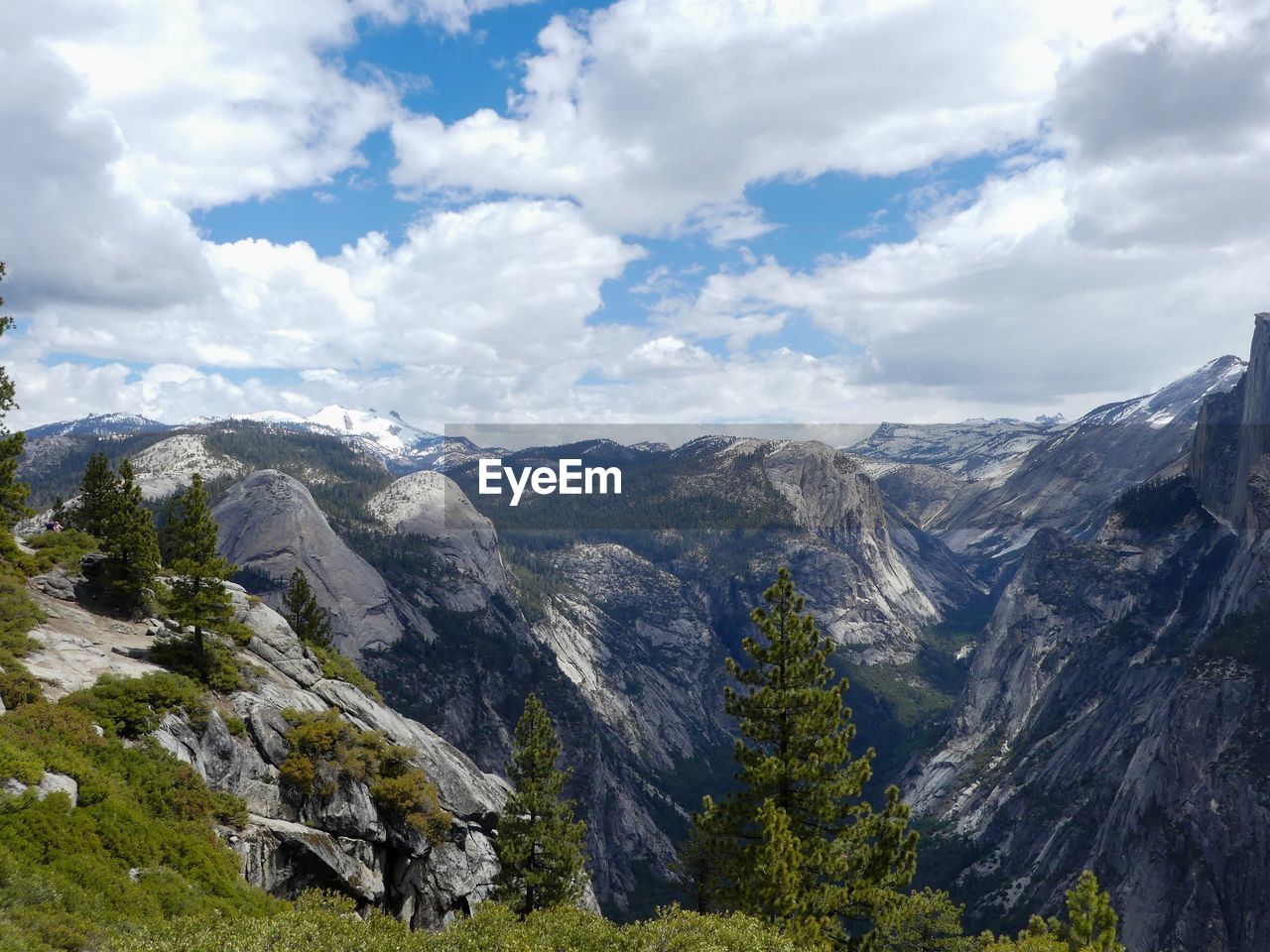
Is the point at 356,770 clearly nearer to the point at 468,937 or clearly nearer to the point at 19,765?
the point at 19,765

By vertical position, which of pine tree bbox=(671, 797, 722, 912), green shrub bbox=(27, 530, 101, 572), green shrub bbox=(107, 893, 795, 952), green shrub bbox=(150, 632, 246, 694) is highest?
green shrub bbox=(27, 530, 101, 572)

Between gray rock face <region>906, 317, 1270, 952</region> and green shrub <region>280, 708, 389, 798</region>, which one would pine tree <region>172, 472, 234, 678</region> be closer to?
green shrub <region>280, 708, 389, 798</region>

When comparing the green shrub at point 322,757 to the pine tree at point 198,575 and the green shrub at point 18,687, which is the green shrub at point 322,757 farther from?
the green shrub at point 18,687

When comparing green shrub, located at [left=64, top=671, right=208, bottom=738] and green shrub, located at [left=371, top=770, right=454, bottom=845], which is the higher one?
green shrub, located at [left=64, top=671, right=208, bottom=738]

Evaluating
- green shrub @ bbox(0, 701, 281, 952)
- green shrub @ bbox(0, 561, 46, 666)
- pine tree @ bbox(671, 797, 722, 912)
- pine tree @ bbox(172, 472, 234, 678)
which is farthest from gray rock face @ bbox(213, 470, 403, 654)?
green shrub @ bbox(0, 701, 281, 952)

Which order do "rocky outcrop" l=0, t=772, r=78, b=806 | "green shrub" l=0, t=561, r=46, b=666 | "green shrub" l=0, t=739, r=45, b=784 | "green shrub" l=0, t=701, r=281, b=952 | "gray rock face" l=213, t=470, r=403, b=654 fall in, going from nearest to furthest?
"green shrub" l=0, t=701, r=281, b=952, "rocky outcrop" l=0, t=772, r=78, b=806, "green shrub" l=0, t=739, r=45, b=784, "green shrub" l=0, t=561, r=46, b=666, "gray rock face" l=213, t=470, r=403, b=654

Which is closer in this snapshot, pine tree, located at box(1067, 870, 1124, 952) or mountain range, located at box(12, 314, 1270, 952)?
pine tree, located at box(1067, 870, 1124, 952)
